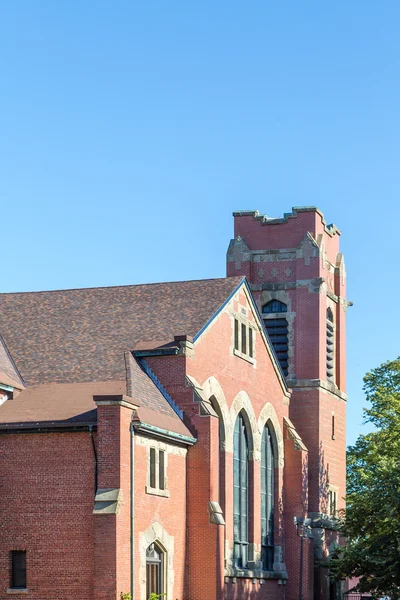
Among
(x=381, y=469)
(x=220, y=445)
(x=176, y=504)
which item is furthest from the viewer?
(x=381, y=469)

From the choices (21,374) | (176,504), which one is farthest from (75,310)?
(176,504)

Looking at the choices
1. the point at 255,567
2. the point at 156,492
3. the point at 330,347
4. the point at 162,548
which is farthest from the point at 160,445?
the point at 330,347

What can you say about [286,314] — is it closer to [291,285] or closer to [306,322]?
[306,322]

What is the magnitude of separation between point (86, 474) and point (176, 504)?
5.13 meters

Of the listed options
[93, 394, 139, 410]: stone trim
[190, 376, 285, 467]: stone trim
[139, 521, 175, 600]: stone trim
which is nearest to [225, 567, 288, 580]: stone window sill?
[190, 376, 285, 467]: stone trim

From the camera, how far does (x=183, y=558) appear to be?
40000 mm

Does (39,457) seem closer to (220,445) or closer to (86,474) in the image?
(86,474)

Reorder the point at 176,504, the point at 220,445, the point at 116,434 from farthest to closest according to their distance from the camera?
the point at 220,445 → the point at 176,504 → the point at 116,434

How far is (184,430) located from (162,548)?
395 centimetres

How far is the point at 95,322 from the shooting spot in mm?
43906

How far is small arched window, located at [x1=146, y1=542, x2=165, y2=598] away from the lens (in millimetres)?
37219

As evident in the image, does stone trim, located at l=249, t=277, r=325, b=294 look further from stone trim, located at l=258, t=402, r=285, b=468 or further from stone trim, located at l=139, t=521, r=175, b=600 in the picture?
stone trim, located at l=139, t=521, r=175, b=600

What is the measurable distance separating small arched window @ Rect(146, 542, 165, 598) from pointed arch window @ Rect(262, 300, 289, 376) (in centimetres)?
1863

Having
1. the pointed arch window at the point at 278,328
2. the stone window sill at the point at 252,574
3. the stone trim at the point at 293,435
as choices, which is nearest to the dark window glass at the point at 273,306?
the pointed arch window at the point at 278,328
